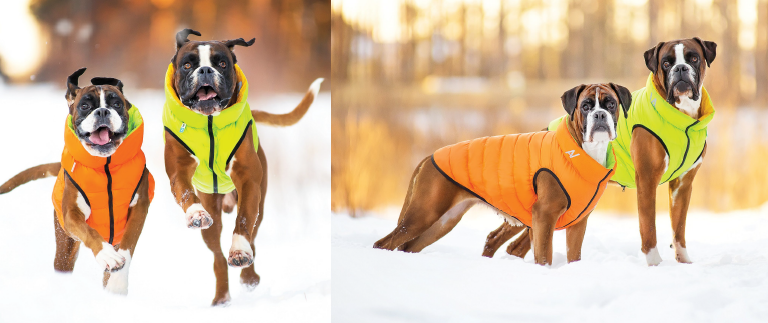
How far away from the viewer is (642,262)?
3051 millimetres

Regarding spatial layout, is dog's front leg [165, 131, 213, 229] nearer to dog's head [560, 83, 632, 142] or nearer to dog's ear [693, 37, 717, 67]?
dog's head [560, 83, 632, 142]

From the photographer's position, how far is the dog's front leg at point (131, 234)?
9.34 ft

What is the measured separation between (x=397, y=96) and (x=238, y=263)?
188cm

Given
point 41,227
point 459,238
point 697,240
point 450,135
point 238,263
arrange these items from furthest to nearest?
point 450,135, point 459,238, point 697,240, point 41,227, point 238,263

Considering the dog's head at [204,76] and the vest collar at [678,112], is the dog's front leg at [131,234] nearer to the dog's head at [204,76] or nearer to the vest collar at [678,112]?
the dog's head at [204,76]

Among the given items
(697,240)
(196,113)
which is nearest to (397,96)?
(196,113)

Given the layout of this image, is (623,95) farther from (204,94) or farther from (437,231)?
(204,94)

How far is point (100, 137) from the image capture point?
8.70 ft

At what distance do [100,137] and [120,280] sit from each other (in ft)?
2.39

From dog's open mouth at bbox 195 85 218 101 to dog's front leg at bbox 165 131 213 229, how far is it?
250 mm

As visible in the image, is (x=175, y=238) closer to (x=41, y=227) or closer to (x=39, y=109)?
(x=41, y=227)

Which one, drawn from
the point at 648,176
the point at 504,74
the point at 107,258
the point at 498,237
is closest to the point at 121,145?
the point at 107,258

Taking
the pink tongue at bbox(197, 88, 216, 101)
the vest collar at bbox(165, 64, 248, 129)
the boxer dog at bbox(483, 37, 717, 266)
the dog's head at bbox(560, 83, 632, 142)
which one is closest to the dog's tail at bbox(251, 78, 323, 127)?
the vest collar at bbox(165, 64, 248, 129)

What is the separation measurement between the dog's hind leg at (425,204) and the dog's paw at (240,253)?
0.91m
